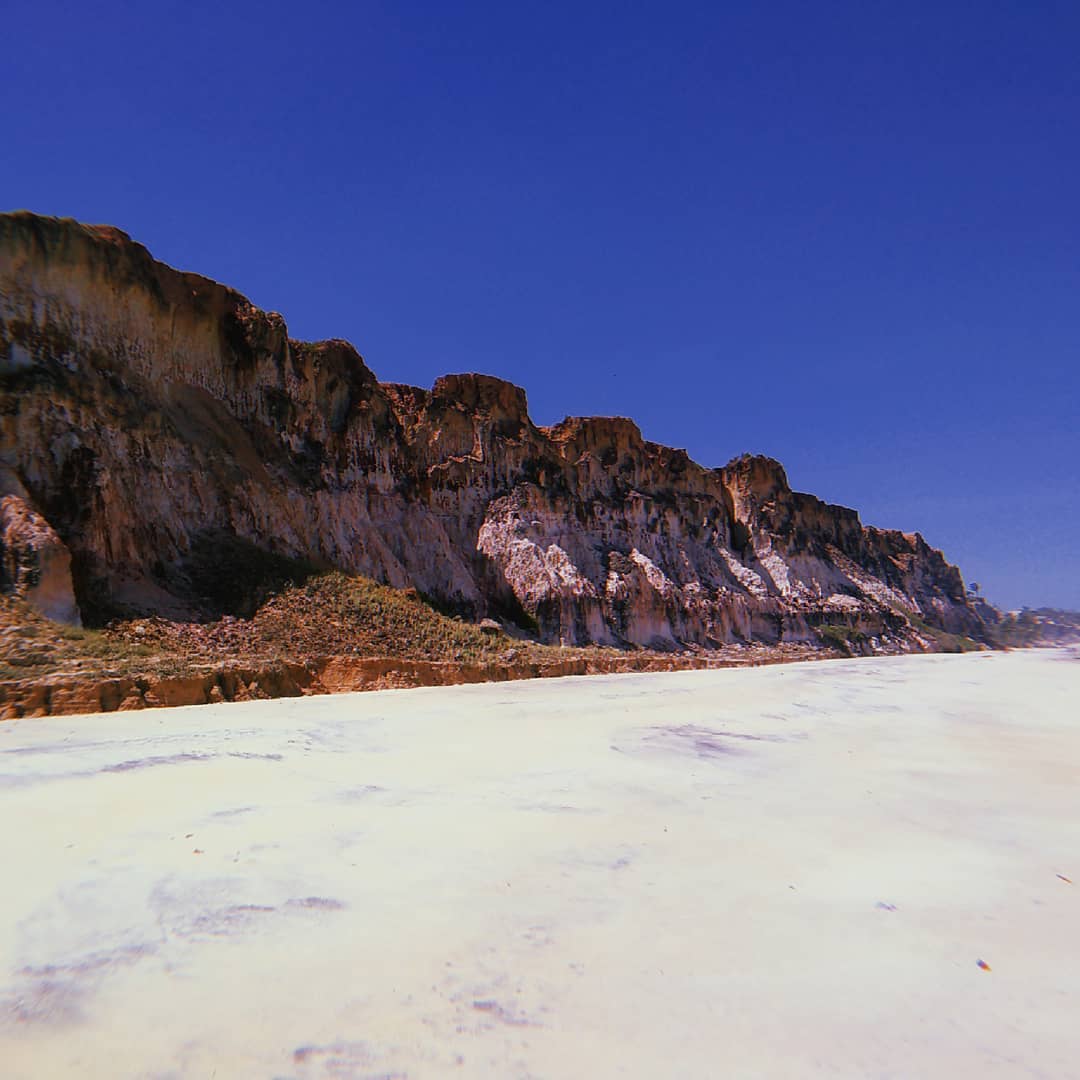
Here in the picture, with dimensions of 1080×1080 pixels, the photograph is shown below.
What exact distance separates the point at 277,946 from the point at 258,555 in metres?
18.8

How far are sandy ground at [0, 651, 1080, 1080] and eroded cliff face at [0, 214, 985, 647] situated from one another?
11.3 metres

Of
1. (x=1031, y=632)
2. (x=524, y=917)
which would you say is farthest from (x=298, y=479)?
(x=1031, y=632)

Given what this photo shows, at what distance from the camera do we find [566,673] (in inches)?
868

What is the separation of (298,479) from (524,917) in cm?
2342

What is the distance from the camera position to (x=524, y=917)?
3127 millimetres

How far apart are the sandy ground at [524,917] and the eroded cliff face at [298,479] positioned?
11292mm

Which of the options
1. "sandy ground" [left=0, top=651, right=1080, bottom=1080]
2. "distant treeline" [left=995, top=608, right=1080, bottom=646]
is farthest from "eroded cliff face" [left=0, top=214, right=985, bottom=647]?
"distant treeline" [left=995, top=608, right=1080, bottom=646]

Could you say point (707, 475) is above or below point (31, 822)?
above

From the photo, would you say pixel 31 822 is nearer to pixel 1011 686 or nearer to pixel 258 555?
pixel 258 555

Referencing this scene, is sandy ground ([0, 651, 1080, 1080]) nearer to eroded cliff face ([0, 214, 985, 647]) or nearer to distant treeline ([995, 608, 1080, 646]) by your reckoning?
eroded cliff face ([0, 214, 985, 647])

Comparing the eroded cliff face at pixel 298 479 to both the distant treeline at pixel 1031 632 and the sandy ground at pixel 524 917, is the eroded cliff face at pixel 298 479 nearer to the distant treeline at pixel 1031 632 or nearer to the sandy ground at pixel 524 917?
the sandy ground at pixel 524 917

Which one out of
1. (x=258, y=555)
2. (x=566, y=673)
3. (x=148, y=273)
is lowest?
(x=566, y=673)

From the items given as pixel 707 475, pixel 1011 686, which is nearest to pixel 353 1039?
pixel 1011 686

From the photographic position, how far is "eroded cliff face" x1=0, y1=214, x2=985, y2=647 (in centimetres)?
1603
